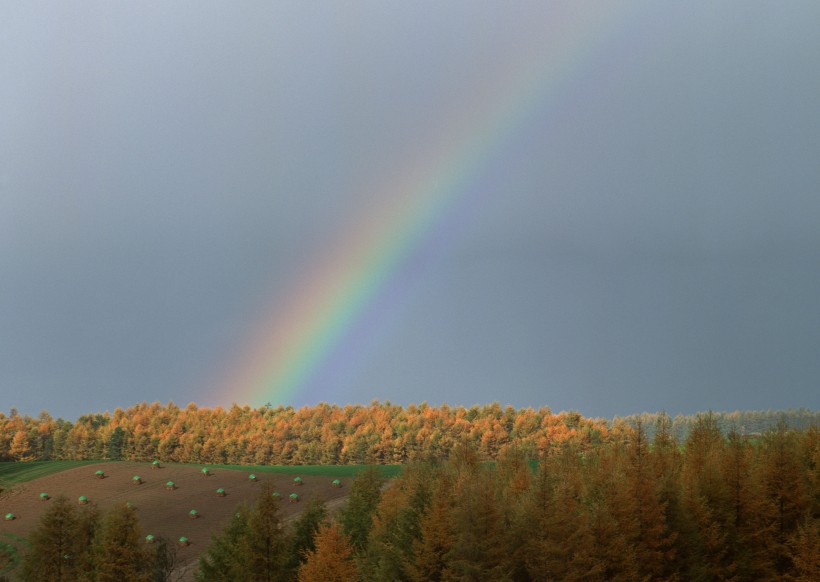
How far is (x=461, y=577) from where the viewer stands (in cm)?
5303

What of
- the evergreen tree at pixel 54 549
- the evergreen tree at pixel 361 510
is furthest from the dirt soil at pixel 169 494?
the evergreen tree at pixel 361 510

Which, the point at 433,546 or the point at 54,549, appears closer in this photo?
the point at 433,546

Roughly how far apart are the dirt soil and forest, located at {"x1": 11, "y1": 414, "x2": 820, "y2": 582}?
83.9 ft

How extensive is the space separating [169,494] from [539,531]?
289 ft

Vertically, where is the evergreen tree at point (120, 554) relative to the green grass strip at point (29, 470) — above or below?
below

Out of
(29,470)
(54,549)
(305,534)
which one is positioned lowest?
(305,534)

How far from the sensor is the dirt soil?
109000 mm

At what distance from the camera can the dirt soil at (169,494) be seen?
10900 cm

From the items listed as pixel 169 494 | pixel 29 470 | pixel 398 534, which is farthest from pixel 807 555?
pixel 29 470

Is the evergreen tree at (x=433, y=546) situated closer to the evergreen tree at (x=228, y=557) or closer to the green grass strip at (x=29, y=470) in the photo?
the evergreen tree at (x=228, y=557)

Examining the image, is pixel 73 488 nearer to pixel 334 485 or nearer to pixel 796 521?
pixel 334 485

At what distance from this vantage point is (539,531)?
53969mm

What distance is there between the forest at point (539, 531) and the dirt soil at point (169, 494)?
25.6m

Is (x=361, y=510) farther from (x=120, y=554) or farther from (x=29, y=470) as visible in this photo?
(x=29, y=470)
